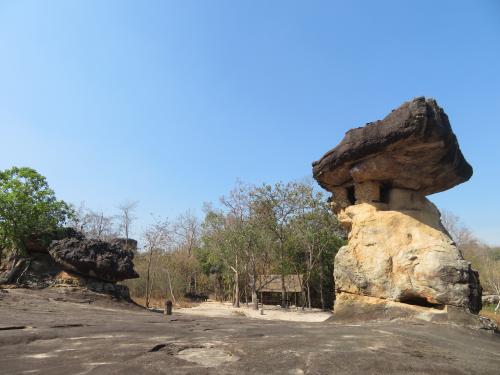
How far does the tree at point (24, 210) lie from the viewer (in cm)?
1691

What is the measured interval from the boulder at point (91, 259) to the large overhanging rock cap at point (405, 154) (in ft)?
33.6

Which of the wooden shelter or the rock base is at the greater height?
the wooden shelter

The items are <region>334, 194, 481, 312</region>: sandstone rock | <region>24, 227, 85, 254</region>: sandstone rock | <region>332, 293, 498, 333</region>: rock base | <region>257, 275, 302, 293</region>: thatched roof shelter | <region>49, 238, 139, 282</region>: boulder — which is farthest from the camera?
<region>257, 275, 302, 293</region>: thatched roof shelter

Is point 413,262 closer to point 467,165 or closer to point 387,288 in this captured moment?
point 387,288

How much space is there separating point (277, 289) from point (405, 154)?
22.3m

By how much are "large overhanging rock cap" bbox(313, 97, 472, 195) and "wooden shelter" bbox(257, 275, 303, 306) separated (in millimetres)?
17973

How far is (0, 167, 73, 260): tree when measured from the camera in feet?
55.5

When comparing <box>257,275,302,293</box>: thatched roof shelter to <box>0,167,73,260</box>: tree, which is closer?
<box>0,167,73,260</box>: tree

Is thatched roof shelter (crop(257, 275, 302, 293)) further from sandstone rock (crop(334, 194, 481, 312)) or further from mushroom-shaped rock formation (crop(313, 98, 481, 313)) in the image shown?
sandstone rock (crop(334, 194, 481, 312))

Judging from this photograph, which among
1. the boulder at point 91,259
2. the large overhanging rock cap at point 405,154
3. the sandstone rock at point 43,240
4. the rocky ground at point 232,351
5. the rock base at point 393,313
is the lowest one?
the rocky ground at point 232,351

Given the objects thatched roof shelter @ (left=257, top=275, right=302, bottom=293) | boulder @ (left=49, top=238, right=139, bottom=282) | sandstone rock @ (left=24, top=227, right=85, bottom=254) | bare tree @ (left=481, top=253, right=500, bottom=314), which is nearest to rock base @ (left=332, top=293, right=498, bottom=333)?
boulder @ (left=49, top=238, right=139, bottom=282)

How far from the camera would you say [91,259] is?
1664cm

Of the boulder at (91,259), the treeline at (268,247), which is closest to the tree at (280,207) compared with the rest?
the treeline at (268,247)

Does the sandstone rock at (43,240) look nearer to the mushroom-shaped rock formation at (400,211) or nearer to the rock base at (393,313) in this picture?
the mushroom-shaped rock formation at (400,211)
